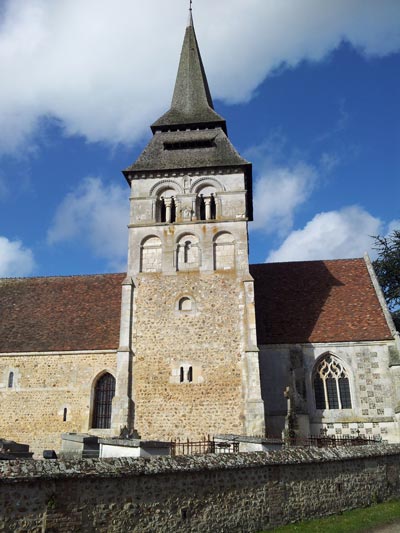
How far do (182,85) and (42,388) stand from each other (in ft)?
57.7

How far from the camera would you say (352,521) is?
34.3 ft

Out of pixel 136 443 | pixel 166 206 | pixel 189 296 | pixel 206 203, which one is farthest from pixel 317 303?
pixel 136 443

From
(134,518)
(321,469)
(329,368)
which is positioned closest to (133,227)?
(329,368)

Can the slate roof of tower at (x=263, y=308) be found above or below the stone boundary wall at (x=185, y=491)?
Answer: above

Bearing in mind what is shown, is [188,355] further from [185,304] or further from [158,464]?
[158,464]

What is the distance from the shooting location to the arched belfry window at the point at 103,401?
21.4 meters

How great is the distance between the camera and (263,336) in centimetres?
2188

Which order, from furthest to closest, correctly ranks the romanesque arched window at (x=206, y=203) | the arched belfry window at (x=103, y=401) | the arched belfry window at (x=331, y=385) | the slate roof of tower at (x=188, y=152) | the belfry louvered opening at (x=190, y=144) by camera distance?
the belfry louvered opening at (x=190, y=144) < the slate roof of tower at (x=188, y=152) < the romanesque arched window at (x=206, y=203) < the arched belfry window at (x=103, y=401) < the arched belfry window at (x=331, y=385)

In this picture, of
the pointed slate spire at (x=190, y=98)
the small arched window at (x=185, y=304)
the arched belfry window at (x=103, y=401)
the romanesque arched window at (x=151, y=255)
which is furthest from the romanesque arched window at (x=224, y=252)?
the arched belfry window at (x=103, y=401)

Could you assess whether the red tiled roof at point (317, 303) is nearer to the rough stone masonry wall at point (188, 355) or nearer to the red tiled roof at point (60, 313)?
the rough stone masonry wall at point (188, 355)

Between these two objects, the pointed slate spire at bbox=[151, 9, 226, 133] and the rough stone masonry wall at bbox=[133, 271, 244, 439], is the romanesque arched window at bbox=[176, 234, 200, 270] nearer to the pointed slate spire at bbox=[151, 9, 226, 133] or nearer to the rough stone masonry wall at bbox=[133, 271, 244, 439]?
the rough stone masonry wall at bbox=[133, 271, 244, 439]

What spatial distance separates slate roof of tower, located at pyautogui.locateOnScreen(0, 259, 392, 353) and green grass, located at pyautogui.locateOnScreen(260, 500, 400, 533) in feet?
33.9

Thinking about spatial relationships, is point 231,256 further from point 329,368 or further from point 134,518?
point 134,518

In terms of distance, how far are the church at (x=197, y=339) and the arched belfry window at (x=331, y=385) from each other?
0.04m
